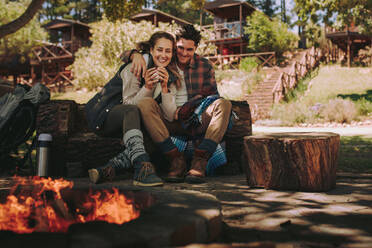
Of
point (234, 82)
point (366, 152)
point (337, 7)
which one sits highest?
point (337, 7)

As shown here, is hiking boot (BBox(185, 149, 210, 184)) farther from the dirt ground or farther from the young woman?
the young woman

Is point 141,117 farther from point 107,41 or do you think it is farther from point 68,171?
point 107,41

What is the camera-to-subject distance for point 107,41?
19234mm

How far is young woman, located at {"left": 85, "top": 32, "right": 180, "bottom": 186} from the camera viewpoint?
3234mm

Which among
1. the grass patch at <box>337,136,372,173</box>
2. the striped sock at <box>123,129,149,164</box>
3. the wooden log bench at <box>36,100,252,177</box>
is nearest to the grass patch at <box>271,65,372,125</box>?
the grass patch at <box>337,136,372,173</box>

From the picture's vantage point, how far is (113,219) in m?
1.46

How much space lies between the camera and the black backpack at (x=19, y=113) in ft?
13.0

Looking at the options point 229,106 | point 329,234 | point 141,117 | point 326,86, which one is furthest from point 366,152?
point 326,86

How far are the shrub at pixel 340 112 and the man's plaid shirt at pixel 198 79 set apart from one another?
8.99 meters

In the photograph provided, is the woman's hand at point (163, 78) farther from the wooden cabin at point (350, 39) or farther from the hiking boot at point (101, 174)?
the wooden cabin at point (350, 39)

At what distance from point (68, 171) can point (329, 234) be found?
2765 mm

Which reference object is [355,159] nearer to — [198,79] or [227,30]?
[198,79]

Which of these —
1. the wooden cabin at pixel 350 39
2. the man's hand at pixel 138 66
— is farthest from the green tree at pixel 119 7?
the wooden cabin at pixel 350 39

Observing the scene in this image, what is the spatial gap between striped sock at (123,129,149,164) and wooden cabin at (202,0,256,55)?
23.9 m
